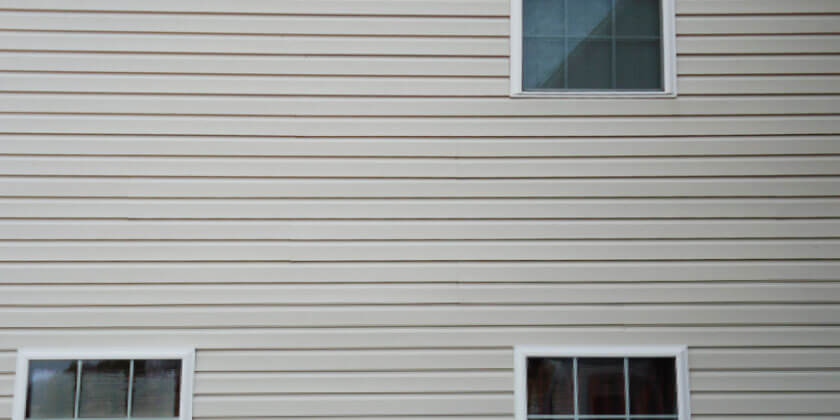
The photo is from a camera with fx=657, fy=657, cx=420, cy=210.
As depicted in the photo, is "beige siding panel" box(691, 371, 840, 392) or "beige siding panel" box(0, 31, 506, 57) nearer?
"beige siding panel" box(691, 371, 840, 392)

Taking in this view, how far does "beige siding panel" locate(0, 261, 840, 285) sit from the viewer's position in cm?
350

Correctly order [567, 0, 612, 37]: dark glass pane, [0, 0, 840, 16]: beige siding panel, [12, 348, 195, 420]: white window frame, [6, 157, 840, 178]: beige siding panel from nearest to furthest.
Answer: [12, 348, 195, 420]: white window frame < [6, 157, 840, 178]: beige siding panel < [0, 0, 840, 16]: beige siding panel < [567, 0, 612, 37]: dark glass pane

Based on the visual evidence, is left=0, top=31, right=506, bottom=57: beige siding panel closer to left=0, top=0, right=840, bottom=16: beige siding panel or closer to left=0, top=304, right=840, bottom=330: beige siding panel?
left=0, top=0, right=840, bottom=16: beige siding panel

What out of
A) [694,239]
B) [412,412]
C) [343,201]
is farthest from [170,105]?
[694,239]

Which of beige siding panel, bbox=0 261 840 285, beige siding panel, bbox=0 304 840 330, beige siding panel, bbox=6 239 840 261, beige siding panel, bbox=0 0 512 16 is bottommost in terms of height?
beige siding panel, bbox=0 304 840 330

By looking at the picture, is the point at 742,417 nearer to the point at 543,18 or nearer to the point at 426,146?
the point at 426,146

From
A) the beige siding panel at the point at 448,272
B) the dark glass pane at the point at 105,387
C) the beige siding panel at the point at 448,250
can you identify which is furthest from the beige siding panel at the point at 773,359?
the dark glass pane at the point at 105,387

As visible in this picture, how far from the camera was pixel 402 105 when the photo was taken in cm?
364

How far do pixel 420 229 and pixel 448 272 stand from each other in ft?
0.91

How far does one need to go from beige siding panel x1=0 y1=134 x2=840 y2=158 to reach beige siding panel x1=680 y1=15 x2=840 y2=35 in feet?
1.99

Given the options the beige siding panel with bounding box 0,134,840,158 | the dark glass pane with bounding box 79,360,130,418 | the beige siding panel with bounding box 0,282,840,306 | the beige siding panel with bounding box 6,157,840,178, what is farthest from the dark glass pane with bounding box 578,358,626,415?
the dark glass pane with bounding box 79,360,130,418

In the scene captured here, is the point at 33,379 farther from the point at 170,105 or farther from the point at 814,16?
the point at 814,16

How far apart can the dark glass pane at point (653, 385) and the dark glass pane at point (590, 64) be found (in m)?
1.55

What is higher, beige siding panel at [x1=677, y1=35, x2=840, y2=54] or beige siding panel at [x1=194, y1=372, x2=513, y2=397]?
beige siding panel at [x1=677, y1=35, x2=840, y2=54]
